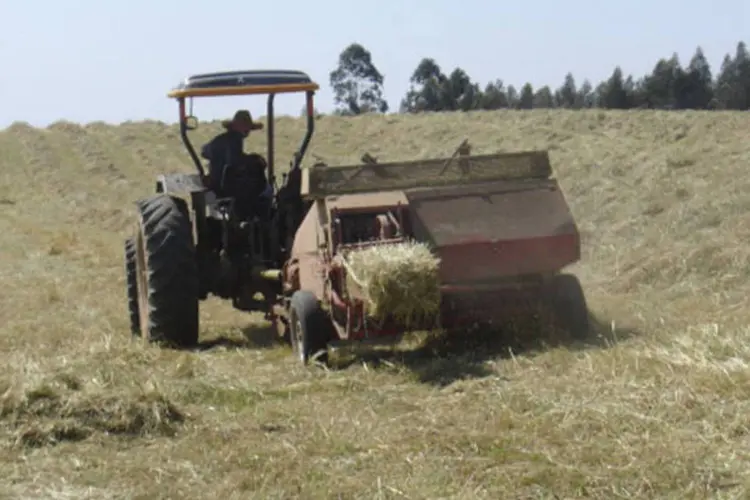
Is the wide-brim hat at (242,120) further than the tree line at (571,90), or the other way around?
the tree line at (571,90)

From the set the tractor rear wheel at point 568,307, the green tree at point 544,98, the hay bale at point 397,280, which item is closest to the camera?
the hay bale at point 397,280

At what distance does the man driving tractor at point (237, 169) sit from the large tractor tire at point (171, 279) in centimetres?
71

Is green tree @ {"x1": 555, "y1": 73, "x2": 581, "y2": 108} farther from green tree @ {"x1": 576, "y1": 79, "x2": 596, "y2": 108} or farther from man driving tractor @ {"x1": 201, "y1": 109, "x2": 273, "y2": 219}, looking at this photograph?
man driving tractor @ {"x1": 201, "y1": 109, "x2": 273, "y2": 219}

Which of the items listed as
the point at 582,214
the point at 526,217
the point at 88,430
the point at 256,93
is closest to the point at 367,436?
the point at 88,430

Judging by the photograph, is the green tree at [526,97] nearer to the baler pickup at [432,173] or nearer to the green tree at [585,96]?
the green tree at [585,96]

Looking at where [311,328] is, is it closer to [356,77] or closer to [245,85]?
[245,85]

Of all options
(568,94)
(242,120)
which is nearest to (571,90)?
(568,94)

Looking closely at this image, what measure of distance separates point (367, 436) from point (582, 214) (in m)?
8.83

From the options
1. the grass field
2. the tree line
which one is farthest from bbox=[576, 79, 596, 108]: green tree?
the grass field

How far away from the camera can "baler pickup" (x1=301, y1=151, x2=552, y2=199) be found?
8062mm

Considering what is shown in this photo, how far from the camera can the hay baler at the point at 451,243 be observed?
754 cm

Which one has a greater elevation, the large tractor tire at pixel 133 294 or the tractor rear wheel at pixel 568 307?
the tractor rear wheel at pixel 568 307

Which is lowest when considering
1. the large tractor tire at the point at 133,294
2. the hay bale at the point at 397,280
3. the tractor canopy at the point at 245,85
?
the large tractor tire at the point at 133,294

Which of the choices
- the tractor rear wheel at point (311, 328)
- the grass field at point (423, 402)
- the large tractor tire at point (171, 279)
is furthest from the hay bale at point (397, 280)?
the large tractor tire at point (171, 279)
